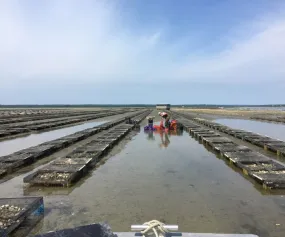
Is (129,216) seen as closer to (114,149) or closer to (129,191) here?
(129,191)

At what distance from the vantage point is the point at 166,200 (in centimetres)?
647

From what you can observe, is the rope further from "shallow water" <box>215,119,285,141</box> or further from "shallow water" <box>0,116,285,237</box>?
"shallow water" <box>215,119,285,141</box>

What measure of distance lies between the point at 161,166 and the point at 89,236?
24.8ft

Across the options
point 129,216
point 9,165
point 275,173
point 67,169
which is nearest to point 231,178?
point 275,173

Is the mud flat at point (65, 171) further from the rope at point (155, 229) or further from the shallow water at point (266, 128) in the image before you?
the shallow water at point (266, 128)

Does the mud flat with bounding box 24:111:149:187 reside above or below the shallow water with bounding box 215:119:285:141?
above

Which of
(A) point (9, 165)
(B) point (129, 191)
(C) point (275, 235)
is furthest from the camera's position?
(A) point (9, 165)

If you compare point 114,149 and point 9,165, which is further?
point 114,149

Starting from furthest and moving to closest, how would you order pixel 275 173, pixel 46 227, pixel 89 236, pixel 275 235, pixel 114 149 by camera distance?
pixel 114 149
pixel 275 173
pixel 46 227
pixel 275 235
pixel 89 236

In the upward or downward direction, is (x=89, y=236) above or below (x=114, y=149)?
above

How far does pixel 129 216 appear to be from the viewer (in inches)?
218

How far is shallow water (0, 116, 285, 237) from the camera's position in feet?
17.1

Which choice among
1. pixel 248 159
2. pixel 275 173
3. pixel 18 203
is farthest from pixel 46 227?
pixel 248 159

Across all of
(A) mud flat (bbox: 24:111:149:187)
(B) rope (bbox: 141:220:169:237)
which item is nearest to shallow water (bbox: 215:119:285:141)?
(A) mud flat (bbox: 24:111:149:187)
